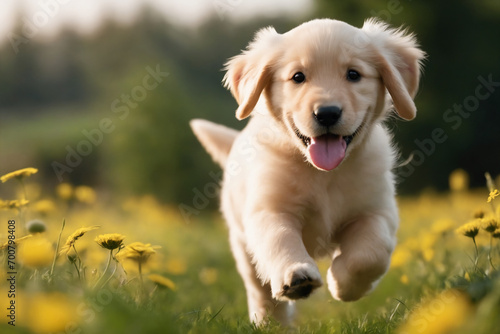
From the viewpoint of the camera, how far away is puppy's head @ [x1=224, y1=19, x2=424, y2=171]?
286 cm

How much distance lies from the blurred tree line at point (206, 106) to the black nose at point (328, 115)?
220 inches

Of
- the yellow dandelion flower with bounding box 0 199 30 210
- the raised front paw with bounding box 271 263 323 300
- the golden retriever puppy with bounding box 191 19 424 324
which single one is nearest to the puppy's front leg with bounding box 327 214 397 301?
the golden retriever puppy with bounding box 191 19 424 324

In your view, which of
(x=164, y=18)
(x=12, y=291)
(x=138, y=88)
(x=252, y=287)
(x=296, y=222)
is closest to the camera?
(x=12, y=291)

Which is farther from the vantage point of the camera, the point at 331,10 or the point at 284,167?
the point at 331,10

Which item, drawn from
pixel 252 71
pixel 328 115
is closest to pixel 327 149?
pixel 328 115

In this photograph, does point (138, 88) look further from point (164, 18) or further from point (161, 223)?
point (164, 18)

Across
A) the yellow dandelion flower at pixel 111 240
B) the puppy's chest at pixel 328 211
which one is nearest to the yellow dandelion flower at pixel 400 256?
the puppy's chest at pixel 328 211

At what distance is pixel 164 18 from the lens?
20562 millimetres

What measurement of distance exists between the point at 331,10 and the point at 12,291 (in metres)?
13.6

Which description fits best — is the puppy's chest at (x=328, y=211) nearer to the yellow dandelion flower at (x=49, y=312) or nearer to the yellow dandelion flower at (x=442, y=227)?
the yellow dandelion flower at (x=442, y=227)

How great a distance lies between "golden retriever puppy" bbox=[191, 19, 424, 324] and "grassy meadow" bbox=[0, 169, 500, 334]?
28cm

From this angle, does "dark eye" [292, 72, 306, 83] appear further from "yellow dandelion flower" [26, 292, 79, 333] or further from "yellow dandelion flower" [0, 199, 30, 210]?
"yellow dandelion flower" [26, 292, 79, 333]

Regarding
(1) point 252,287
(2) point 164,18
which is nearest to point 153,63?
(2) point 164,18

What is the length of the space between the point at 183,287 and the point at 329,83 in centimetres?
245
